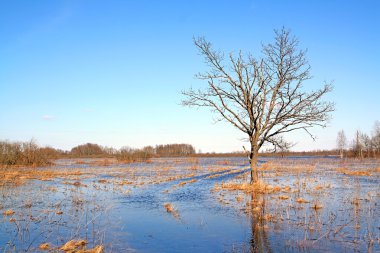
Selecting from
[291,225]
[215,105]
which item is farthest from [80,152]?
[291,225]

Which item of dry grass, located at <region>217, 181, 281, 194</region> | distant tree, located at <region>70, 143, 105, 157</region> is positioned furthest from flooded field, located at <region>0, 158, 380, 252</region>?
distant tree, located at <region>70, 143, 105, 157</region>

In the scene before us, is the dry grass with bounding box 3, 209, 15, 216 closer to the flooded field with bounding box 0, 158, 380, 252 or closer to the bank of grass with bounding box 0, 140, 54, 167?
the flooded field with bounding box 0, 158, 380, 252

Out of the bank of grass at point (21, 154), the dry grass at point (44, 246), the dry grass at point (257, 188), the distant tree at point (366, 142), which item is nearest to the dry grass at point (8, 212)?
the dry grass at point (44, 246)

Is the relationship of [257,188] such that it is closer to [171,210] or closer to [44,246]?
[171,210]

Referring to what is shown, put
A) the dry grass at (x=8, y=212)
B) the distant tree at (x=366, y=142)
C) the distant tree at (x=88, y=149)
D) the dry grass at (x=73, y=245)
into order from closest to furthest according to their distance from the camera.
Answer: the dry grass at (x=73, y=245), the dry grass at (x=8, y=212), the distant tree at (x=366, y=142), the distant tree at (x=88, y=149)

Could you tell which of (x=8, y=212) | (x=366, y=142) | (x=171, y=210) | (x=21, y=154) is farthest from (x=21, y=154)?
(x=366, y=142)

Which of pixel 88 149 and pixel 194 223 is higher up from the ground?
pixel 88 149

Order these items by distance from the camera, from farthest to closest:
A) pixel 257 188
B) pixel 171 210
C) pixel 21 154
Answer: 1. pixel 21 154
2. pixel 257 188
3. pixel 171 210

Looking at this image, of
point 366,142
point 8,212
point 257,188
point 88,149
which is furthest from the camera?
point 88,149

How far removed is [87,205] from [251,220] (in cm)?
696

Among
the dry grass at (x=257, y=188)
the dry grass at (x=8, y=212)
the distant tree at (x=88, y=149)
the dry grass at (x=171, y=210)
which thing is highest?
the distant tree at (x=88, y=149)

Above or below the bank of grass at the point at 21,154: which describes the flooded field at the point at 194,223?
below

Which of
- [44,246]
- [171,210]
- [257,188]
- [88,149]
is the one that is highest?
[88,149]

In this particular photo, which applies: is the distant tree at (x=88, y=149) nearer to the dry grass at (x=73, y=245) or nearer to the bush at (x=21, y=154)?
the bush at (x=21, y=154)
